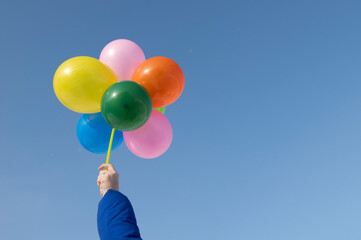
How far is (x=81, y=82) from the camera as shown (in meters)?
4.04

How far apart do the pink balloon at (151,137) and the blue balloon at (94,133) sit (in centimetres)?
28

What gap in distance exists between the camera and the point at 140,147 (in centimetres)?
462

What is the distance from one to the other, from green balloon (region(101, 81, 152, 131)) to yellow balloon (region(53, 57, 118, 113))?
0.57ft

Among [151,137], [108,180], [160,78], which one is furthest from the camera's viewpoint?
[151,137]

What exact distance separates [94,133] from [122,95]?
40.8 inches

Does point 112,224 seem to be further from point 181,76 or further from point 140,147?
point 181,76

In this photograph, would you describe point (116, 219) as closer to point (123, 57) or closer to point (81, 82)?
point (81, 82)

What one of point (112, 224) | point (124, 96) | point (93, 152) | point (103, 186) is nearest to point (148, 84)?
point (124, 96)

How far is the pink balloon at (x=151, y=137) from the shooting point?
4521 millimetres

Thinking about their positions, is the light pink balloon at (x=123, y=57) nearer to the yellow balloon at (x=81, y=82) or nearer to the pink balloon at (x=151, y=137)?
the yellow balloon at (x=81, y=82)

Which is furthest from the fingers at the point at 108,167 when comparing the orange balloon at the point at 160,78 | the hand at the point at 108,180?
the orange balloon at the point at 160,78

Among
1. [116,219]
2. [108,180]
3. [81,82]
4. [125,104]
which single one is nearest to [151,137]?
[125,104]

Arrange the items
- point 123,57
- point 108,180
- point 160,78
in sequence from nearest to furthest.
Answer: point 108,180
point 160,78
point 123,57

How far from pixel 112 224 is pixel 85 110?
2.65m
